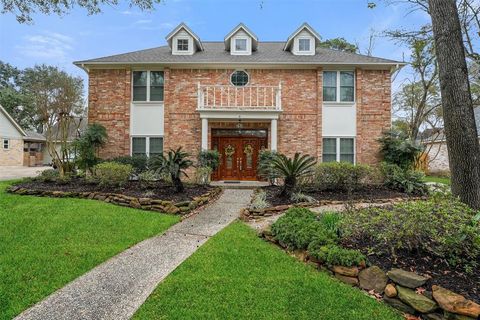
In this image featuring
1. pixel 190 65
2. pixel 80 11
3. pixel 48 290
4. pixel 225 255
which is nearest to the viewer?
pixel 48 290

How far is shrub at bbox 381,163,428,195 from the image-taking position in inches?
408

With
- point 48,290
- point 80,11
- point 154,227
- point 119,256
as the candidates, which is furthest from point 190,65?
point 48,290

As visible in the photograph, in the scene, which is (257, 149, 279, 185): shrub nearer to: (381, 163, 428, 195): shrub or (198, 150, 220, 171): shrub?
(198, 150, 220, 171): shrub

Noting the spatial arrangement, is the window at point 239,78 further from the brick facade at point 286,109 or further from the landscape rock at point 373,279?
the landscape rock at point 373,279

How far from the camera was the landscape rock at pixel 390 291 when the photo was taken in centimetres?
327

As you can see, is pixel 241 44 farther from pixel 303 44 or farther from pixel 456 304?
pixel 456 304

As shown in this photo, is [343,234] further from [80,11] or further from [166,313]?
[80,11]

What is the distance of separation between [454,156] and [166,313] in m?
5.38

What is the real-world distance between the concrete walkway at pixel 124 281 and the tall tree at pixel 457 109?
16.1 ft

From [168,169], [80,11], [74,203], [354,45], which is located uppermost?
[354,45]

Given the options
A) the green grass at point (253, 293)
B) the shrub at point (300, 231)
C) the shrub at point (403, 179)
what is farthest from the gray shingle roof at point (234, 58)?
the green grass at point (253, 293)

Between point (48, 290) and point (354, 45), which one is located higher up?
point (354, 45)

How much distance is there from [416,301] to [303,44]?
13752mm

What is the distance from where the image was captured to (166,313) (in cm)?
303
